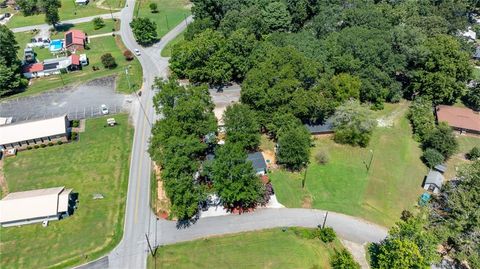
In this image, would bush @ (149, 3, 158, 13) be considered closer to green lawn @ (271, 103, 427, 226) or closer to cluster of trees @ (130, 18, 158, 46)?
cluster of trees @ (130, 18, 158, 46)

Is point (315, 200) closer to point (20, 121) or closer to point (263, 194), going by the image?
point (263, 194)

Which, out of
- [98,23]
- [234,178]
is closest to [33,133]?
[234,178]

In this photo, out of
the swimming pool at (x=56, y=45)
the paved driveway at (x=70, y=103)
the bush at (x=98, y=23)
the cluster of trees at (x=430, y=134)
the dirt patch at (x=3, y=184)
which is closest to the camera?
the dirt patch at (x=3, y=184)

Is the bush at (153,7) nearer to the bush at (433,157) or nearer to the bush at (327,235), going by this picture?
the bush at (433,157)

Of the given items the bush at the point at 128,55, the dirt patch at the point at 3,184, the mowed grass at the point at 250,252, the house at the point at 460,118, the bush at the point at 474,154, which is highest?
the bush at the point at 128,55

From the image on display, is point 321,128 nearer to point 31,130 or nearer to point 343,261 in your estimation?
point 343,261

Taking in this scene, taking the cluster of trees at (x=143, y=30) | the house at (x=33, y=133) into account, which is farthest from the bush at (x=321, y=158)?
the cluster of trees at (x=143, y=30)

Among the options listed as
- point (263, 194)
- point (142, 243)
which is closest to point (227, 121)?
point (263, 194)
